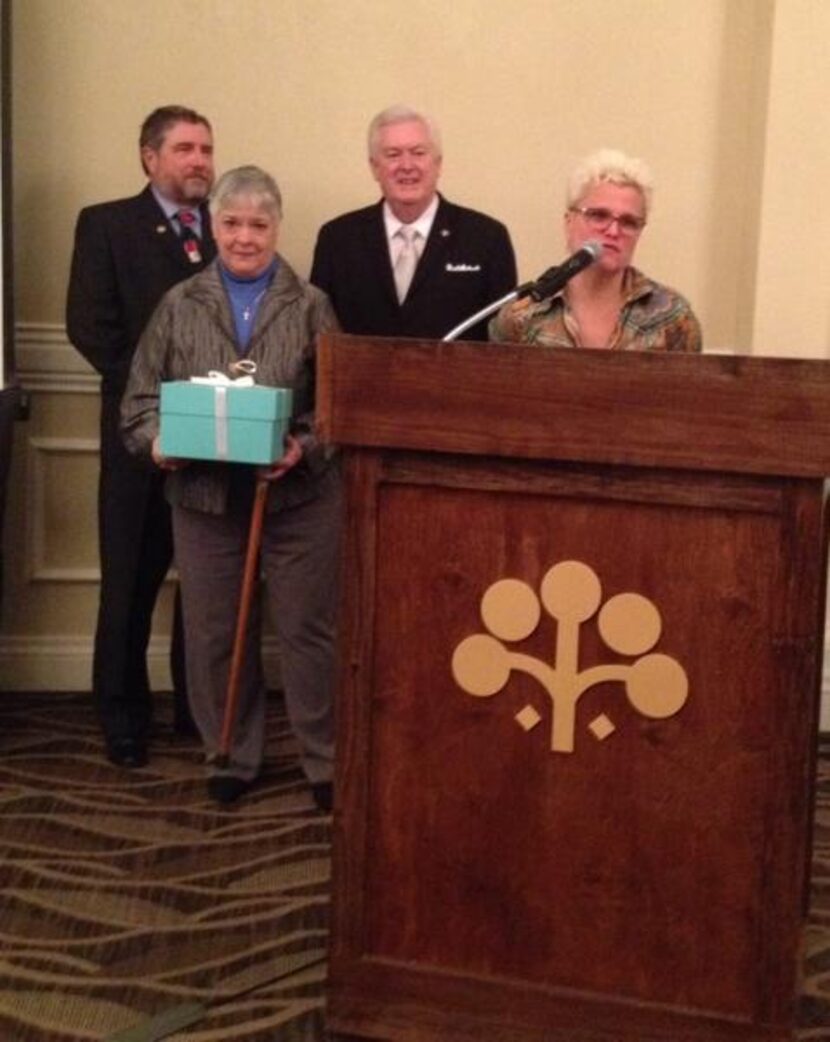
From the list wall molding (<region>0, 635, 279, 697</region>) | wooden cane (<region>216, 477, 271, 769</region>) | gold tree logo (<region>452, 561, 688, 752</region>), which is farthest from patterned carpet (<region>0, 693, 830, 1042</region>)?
gold tree logo (<region>452, 561, 688, 752</region>)

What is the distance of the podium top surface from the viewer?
2131 millimetres

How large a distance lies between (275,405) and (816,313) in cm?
184

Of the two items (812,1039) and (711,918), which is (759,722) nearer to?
(711,918)

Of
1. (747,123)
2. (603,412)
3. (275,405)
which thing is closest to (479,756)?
(603,412)

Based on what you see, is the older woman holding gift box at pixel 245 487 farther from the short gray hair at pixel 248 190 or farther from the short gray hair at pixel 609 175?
the short gray hair at pixel 609 175

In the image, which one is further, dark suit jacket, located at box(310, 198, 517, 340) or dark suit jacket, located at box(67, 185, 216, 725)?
dark suit jacket, located at box(67, 185, 216, 725)

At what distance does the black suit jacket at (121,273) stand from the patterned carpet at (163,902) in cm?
114

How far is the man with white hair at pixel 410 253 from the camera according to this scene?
3947mm

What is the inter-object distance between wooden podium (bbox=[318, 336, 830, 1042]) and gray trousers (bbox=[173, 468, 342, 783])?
1.47 metres

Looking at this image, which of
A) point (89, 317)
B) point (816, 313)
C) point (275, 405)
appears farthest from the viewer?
point (816, 313)

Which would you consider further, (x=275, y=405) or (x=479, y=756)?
(x=275, y=405)

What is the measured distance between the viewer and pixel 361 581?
7.71 feet

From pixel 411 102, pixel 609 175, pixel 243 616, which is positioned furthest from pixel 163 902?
pixel 411 102

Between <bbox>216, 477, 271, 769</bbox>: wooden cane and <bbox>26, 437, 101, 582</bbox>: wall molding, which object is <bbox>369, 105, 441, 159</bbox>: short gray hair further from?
<bbox>26, 437, 101, 582</bbox>: wall molding
